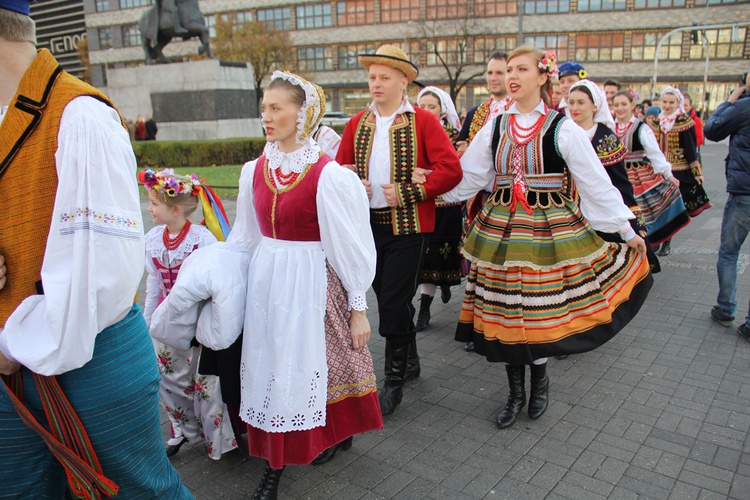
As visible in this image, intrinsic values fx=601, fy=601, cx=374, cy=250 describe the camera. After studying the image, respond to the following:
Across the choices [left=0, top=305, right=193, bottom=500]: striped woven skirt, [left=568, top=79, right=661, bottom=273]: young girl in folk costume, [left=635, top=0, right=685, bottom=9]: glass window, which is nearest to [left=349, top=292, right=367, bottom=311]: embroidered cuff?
[left=0, top=305, right=193, bottom=500]: striped woven skirt

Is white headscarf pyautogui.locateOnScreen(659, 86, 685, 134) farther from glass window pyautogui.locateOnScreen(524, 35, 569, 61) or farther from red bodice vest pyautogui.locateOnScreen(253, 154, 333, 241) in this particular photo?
glass window pyautogui.locateOnScreen(524, 35, 569, 61)

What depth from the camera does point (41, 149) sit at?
175 centimetres

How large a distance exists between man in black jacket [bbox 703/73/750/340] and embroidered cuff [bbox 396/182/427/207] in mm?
2929

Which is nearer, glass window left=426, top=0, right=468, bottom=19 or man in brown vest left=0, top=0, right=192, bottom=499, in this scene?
man in brown vest left=0, top=0, right=192, bottom=499

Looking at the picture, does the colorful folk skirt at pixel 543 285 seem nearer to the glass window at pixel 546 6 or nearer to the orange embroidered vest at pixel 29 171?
the orange embroidered vest at pixel 29 171

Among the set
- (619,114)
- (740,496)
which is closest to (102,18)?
(619,114)

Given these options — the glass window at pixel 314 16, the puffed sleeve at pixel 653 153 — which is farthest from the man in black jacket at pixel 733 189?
the glass window at pixel 314 16

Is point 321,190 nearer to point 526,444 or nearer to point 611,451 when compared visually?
point 526,444

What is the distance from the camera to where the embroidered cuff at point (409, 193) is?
3.77 meters

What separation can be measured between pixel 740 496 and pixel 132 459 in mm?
2794

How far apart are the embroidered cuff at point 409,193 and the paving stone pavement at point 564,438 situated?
1367 mm

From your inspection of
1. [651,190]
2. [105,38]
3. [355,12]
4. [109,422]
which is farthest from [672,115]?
[105,38]

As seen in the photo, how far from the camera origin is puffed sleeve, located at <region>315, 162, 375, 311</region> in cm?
275

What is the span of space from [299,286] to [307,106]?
0.85 meters
